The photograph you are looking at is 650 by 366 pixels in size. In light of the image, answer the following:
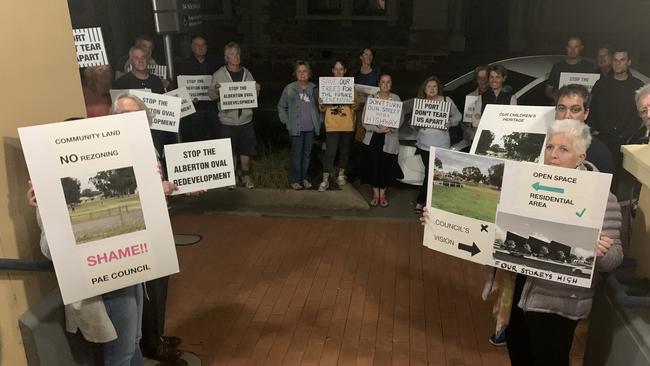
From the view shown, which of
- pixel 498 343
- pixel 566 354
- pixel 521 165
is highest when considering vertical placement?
pixel 521 165

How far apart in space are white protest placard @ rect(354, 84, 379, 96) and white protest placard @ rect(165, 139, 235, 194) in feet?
10.2

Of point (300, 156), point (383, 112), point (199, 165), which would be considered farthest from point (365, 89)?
point (199, 165)

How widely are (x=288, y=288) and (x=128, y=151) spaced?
248 cm

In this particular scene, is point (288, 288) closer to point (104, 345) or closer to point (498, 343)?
point (498, 343)

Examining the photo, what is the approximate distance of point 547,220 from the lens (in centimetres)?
217

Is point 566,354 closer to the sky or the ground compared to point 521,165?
closer to the ground

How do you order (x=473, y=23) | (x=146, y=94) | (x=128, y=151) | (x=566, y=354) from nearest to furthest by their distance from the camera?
(x=128, y=151)
(x=566, y=354)
(x=146, y=94)
(x=473, y=23)

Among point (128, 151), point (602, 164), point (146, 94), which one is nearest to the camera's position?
point (128, 151)

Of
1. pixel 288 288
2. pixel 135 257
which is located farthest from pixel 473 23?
pixel 135 257

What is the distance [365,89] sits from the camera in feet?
19.7

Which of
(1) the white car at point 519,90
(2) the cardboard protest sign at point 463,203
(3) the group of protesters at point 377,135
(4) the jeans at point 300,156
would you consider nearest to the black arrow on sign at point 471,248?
(2) the cardboard protest sign at point 463,203

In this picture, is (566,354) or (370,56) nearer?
(566,354)

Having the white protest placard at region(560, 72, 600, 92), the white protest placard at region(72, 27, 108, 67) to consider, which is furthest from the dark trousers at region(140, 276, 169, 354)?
the white protest placard at region(560, 72, 600, 92)

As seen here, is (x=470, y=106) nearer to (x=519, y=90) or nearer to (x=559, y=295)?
(x=519, y=90)
